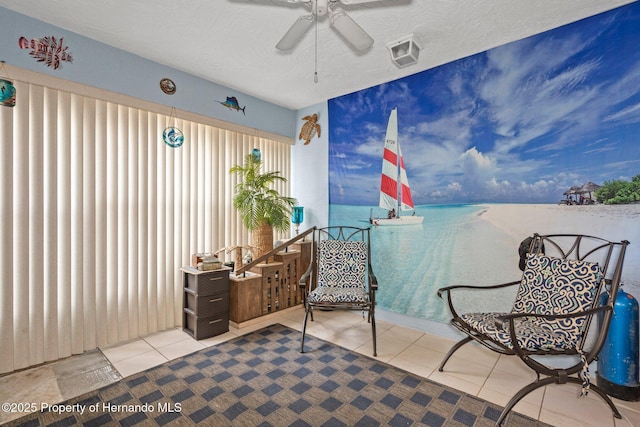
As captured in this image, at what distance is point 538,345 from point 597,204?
126cm

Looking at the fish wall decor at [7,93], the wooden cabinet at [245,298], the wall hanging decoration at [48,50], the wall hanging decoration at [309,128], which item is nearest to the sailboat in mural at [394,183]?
the wall hanging decoration at [309,128]

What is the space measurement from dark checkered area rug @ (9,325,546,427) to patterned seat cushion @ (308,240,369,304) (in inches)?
31.0

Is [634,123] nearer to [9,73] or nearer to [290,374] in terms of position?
[290,374]

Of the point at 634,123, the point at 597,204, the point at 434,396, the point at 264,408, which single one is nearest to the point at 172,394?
the point at 264,408

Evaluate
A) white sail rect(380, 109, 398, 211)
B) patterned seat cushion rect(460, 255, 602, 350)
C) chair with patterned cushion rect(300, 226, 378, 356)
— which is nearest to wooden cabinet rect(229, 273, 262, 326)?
chair with patterned cushion rect(300, 226, 378, 356)

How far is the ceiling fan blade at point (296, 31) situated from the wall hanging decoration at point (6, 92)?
2.11 metres

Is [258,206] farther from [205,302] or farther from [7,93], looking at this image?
[7,93]

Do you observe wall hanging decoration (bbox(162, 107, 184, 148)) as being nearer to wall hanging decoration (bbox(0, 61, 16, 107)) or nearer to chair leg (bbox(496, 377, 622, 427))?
wall hanging decoration (bbox(0, 61, 16, 107))

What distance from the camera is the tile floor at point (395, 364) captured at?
2.07 m

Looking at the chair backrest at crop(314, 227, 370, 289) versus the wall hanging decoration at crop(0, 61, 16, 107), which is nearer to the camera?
the wall hanging decoration at crop(0, 61, 16, 107)

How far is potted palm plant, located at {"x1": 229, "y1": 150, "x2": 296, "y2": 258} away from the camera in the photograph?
3.61 meters

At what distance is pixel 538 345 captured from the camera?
A: 1954 millimetres

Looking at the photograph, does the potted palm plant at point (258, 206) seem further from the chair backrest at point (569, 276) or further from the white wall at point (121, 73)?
the chair backrest at point (569, 276)

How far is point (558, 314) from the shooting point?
2045 mm
